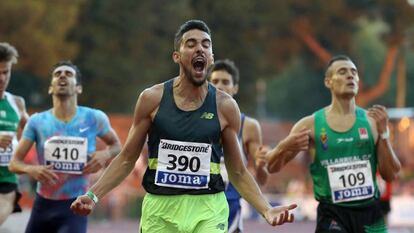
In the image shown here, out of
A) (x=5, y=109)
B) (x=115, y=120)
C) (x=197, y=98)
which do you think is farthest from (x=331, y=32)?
(x=197, y=98)

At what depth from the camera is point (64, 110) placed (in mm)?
11703

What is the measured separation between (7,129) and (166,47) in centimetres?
3268

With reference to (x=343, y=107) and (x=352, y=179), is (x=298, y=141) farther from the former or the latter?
(x=343, y=107)

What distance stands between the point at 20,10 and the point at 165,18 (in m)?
8.37

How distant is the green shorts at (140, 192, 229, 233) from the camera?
809cm

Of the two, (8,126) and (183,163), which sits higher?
(8,126)

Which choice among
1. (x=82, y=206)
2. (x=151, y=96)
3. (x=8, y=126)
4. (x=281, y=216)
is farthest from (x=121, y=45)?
(x=281, y=216)

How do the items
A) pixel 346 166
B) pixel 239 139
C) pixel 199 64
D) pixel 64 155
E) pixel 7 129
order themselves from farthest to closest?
pixel 7 129, pixel 239 139, pixel 64 155, pixel 346 166, pixel 199 64

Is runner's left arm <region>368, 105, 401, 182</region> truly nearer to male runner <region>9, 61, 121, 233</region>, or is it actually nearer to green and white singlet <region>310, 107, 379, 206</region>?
green and white singlet <region>310, 107, 379, 206</region>

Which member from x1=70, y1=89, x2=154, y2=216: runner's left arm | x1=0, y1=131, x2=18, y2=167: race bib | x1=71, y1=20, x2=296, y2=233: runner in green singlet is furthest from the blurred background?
x1=71, y1=20, x2=296, y2=233: runner in green singlet

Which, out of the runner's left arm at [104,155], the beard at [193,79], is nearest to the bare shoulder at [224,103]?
the beard at [193,79]

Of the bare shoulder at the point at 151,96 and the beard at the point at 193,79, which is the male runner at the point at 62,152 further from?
the beard at the point at 193,79

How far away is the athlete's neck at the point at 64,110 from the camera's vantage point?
11664 millimetres

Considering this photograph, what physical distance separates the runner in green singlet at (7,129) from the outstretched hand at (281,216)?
4.61 m
